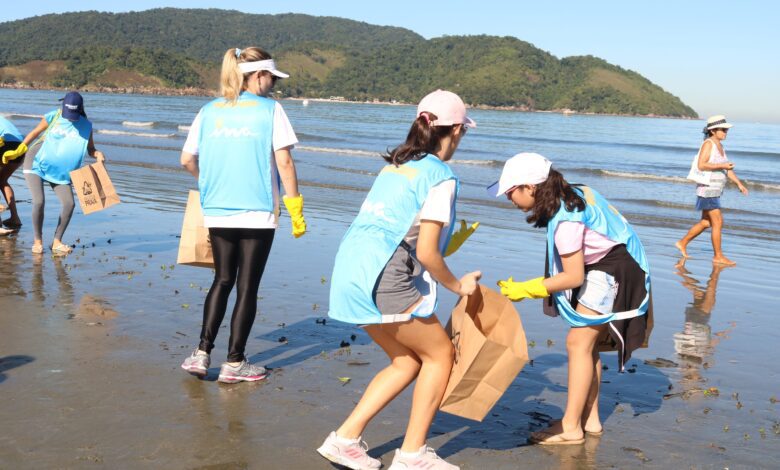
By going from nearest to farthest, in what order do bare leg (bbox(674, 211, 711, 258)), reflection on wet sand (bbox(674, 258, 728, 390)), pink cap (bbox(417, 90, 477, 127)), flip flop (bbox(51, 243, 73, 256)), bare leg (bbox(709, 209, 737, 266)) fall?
pink cap (bbox(417, 90, 477, 127))
reflection on wet sand (bbox(674, 258, 728, 390))
flip flop (bbox(51, 243, 73, 256))
bare leg (bbox(709, 209, 737, 266))
bare leg (bbox(674, 211, 711, 258))

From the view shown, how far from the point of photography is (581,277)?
12.7 feet

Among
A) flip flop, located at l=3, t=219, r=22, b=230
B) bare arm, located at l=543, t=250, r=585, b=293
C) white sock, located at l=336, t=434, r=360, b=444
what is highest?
bare arm, located at l=543, t=250, r=585, b=293

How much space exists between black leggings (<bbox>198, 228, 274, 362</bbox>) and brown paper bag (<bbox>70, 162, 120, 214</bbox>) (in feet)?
12.4

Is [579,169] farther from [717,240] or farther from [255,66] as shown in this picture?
[255,66]

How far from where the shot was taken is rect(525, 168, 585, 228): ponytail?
3830 millimetres

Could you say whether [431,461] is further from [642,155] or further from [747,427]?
[642,155]

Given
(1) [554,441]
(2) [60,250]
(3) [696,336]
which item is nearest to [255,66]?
(1) [554,441]

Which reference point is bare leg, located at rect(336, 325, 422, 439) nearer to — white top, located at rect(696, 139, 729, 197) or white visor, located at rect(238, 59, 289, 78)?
white visor, located at rect(238, 59, 289, 78)

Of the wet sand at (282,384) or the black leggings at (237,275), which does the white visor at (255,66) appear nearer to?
the black leggings at (237,275)

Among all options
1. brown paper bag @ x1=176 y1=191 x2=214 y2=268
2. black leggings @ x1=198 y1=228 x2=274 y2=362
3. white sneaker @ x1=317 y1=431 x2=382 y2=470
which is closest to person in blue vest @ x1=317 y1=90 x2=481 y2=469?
white sneaker @ x1=317 y1=431 x2=382 y2=470

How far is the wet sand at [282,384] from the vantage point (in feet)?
13.2

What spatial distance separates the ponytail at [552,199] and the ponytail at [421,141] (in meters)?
0.62

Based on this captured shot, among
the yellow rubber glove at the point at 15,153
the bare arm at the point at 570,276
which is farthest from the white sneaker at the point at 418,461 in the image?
the yellow rubber glove at the point at 15,153

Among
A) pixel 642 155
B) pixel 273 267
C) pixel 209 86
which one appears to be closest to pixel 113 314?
pixel 273 267
